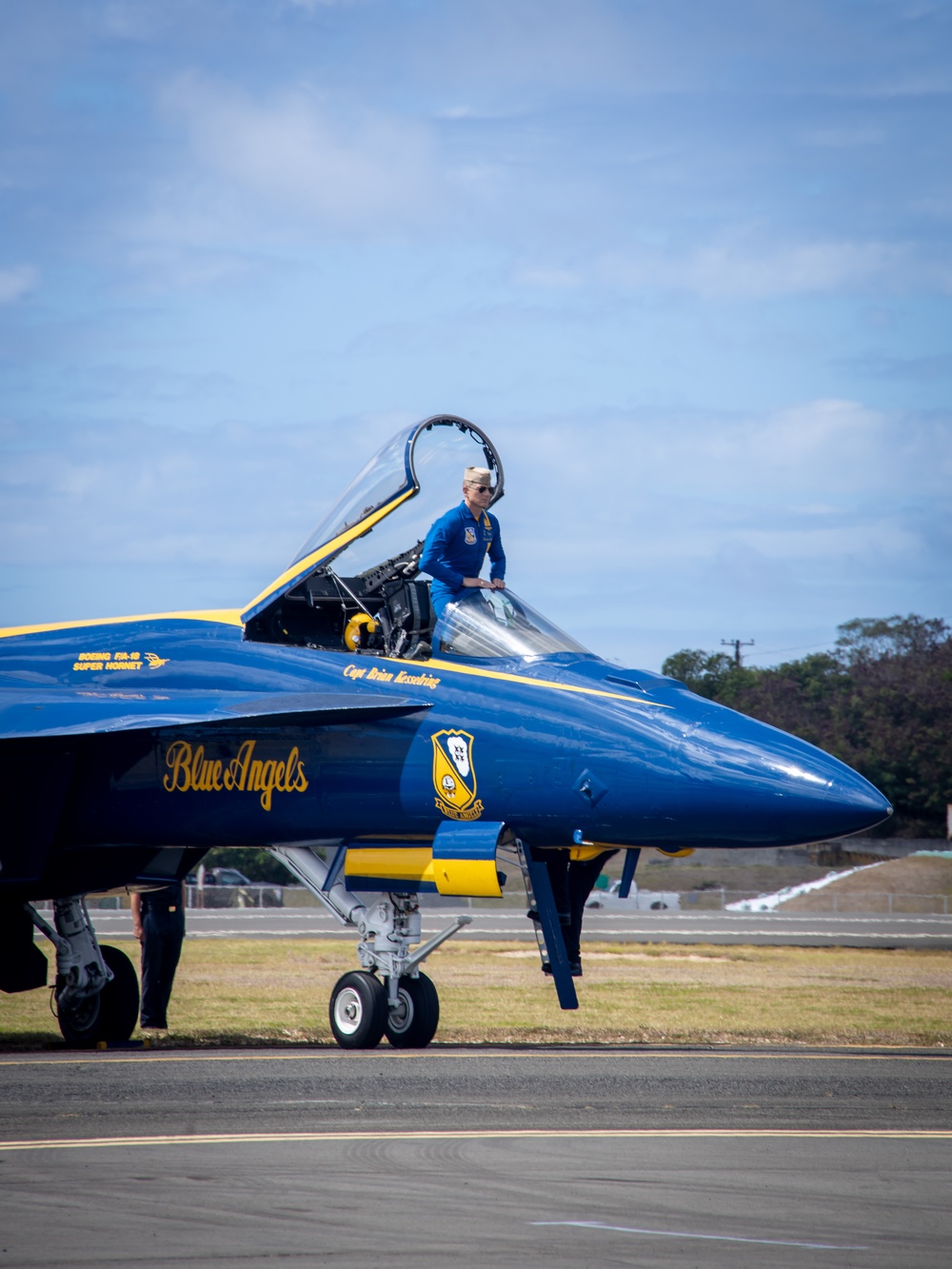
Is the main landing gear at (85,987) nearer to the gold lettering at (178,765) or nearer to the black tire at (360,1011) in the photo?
the gold lettering at (178,765)

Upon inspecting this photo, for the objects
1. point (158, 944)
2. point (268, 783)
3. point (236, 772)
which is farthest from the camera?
point (158, 944)

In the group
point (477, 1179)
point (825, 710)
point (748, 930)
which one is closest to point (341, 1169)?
point (477, 1179)

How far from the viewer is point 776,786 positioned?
1077 centimetres

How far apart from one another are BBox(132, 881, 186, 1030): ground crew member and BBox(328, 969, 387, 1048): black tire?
284 cm

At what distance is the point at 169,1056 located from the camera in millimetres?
13594

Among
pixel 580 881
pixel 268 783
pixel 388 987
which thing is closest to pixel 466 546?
pixel 268 783

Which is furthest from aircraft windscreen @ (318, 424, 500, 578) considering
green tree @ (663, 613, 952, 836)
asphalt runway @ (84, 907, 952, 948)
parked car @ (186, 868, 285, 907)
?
green tree @ (663, 613, 952, 836)

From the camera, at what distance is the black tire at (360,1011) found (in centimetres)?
1339

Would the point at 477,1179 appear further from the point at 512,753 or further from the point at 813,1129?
the point at 512,753

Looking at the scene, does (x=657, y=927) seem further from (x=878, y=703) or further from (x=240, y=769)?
(x=878, y=703)

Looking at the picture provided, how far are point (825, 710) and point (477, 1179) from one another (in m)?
85.1

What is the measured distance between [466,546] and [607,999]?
30.8 ft

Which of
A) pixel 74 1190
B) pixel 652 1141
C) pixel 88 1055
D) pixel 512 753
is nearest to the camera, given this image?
pixel 74 1190

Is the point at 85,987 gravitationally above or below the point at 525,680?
below
